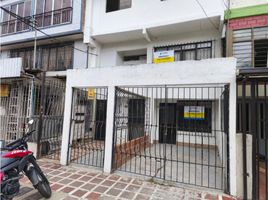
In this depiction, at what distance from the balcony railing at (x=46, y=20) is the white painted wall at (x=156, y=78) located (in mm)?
6279

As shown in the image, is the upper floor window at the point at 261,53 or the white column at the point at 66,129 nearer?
the white column at the point at 66,129

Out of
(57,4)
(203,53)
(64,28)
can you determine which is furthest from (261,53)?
(57,4)

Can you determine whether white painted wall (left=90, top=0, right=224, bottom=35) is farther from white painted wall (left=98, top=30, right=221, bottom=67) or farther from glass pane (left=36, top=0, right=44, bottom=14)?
glass pane (left=36, top=0, right=44, bottom=14)

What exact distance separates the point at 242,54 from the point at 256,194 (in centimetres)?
512

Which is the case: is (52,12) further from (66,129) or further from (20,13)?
(66,129)

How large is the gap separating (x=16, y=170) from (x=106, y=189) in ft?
6.14

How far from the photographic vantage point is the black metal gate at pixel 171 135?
459cm

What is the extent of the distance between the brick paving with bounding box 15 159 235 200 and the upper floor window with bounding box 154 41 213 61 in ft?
21.3

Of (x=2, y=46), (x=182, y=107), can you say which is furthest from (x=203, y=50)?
(x=2, y=46)

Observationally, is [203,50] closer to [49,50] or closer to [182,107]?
[182,107]

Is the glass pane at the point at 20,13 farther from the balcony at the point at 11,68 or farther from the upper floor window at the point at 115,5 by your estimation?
the upper floor window at the point at 115,5

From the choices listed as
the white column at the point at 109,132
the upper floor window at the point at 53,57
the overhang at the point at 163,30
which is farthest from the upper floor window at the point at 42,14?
the white column at the point at 109,132

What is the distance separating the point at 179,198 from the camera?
3648 mm

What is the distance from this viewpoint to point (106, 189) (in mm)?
3963
